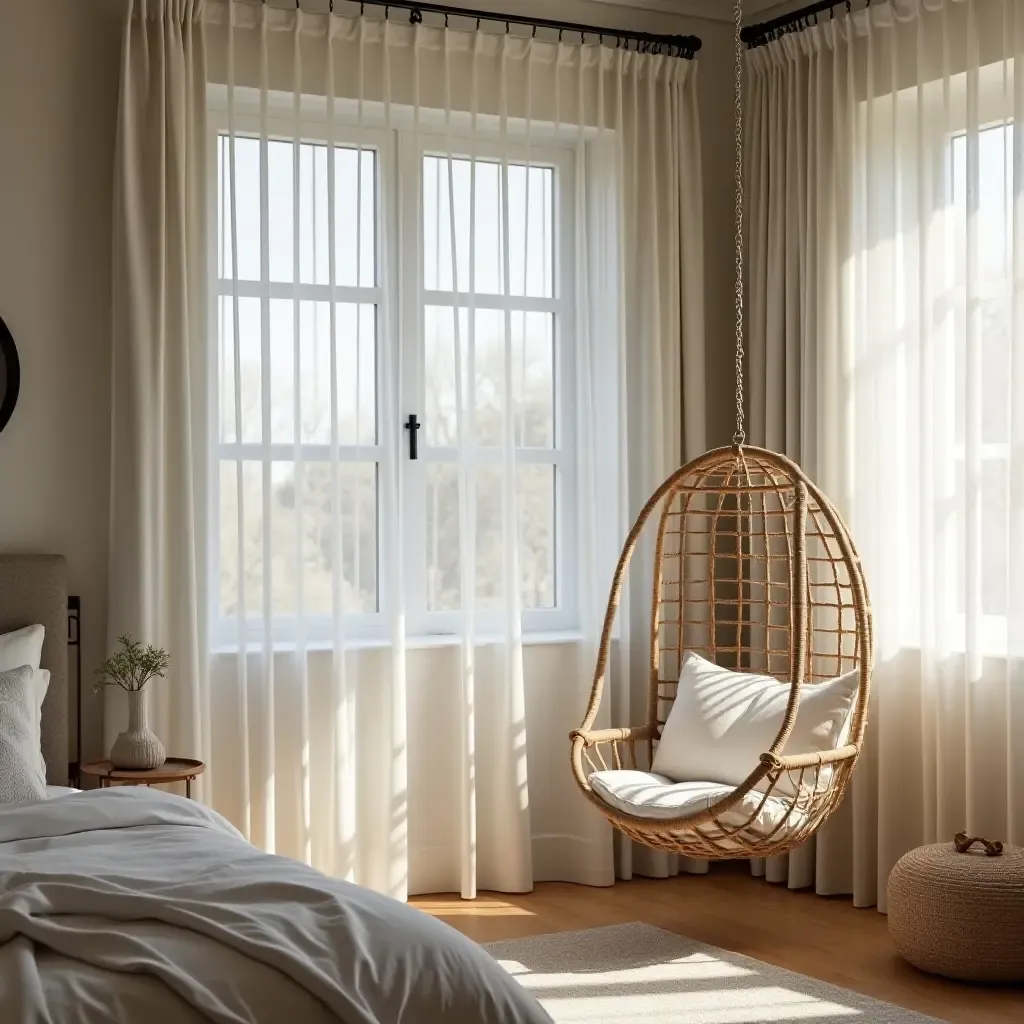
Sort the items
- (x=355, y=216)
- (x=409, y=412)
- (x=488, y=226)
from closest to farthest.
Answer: (x=355, y=216)
(x=409, y=412)
(x=488, y=226)

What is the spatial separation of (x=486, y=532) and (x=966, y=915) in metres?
1.96

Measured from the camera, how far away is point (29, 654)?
3965 millimetres

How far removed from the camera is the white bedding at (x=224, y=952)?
2.15 meters

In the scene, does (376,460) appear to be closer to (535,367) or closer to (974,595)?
(535,367)

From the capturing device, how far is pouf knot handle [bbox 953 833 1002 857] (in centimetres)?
389

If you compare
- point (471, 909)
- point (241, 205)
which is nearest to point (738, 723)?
point (471, 909)

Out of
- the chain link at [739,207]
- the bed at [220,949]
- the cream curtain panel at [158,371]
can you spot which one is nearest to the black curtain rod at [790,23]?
the chain link at [739,207]

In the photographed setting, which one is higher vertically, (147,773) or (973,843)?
(147,773)

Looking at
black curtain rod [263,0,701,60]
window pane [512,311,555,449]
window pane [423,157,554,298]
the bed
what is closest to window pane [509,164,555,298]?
window pane [423,157,554,298]

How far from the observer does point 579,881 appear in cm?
493

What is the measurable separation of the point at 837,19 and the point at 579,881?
307 centimetres

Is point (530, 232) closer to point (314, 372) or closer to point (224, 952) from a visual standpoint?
point (314, 372)

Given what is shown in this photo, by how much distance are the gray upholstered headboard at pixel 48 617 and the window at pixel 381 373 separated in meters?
0.51

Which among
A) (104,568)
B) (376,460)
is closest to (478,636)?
(376,460)
